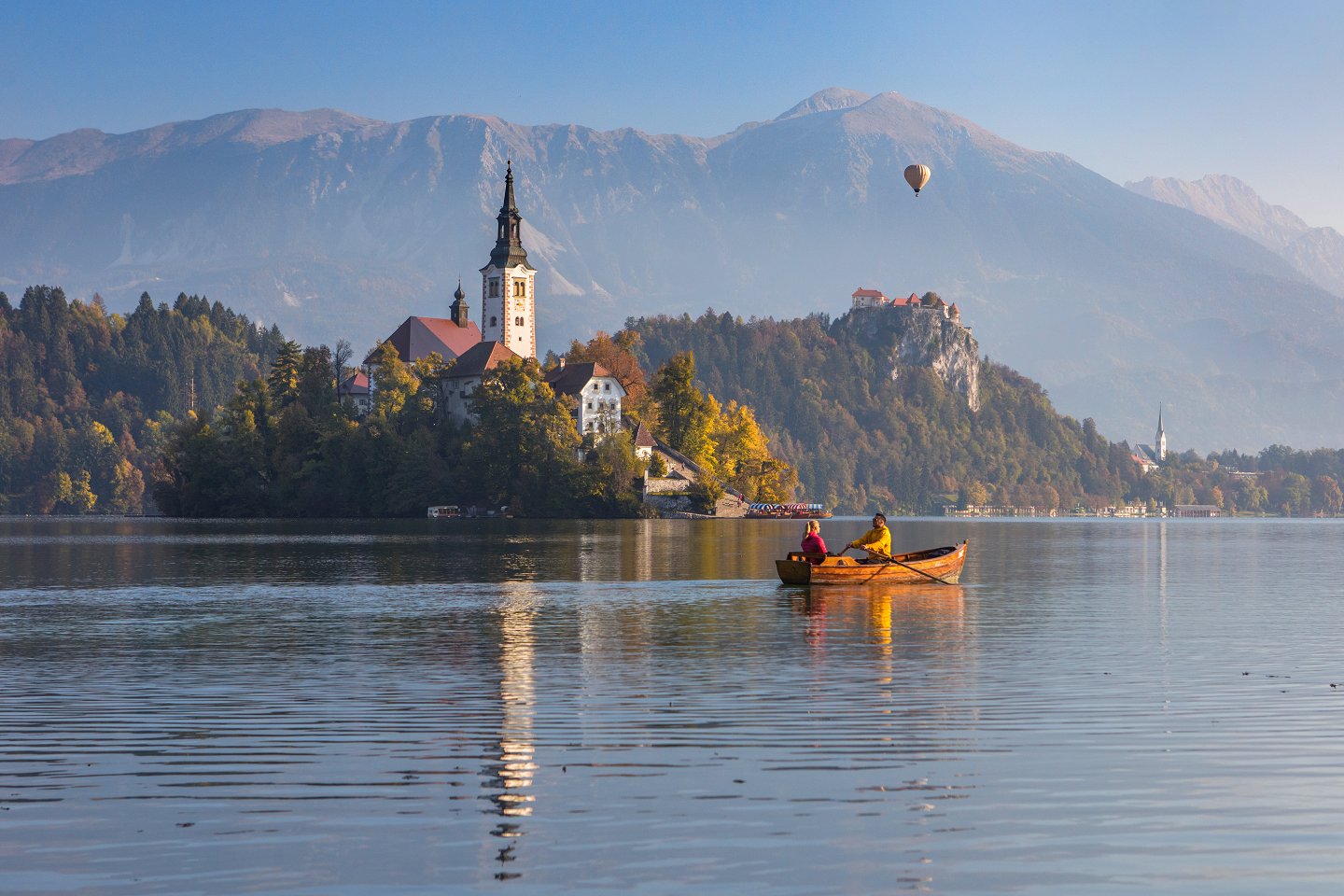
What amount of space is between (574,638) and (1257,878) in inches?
958

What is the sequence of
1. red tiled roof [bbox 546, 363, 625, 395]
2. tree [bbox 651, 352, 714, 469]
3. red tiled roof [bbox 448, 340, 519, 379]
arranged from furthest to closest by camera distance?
red tiled roof [bbox 448, 340, 519, 379], red tiled roof [bbox 546, 363, 625, 395], tree [bbox 651, 352, 714, 469]

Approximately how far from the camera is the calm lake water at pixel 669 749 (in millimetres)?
14914

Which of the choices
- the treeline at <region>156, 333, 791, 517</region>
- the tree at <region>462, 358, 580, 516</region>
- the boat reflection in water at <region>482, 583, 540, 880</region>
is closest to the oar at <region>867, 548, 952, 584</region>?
the boat reflection in water at <region>482, 583, 540, 880</region>

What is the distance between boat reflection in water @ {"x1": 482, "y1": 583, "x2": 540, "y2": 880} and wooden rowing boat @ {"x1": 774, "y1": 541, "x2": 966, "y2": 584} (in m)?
17.2

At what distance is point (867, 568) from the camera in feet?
181

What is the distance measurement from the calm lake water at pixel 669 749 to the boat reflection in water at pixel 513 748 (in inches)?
3.0

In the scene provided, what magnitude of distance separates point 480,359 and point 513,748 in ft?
553

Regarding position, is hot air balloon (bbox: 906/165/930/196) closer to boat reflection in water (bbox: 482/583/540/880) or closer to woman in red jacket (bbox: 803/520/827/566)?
woman in red jacket (bbox: 803/520/827/566)

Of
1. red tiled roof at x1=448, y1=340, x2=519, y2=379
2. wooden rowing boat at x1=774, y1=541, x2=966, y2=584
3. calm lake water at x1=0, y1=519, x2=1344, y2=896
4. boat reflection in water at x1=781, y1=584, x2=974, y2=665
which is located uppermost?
red tiled roof at x1=448, y1=340, x2=519, y2=379

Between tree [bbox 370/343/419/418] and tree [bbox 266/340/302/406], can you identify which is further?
tree [bbox 266/340/302/406]

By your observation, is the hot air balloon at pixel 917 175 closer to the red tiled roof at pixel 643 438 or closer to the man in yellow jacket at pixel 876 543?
the red tiled roof at pixel 643 438

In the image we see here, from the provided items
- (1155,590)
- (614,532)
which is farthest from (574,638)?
(614,532)

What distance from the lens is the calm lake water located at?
14914 millimetres

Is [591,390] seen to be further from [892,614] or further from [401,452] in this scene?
[892,614]
